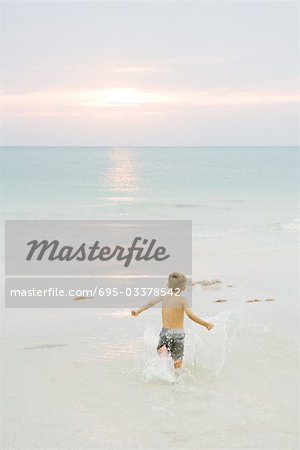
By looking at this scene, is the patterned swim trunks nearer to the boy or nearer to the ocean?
the boy

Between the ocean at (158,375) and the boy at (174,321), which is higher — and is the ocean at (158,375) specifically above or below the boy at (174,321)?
below

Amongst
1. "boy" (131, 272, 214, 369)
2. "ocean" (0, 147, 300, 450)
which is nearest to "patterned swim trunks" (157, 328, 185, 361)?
"boy" (131, 272, 214, 369)

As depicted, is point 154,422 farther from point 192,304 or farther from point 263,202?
point 263,202

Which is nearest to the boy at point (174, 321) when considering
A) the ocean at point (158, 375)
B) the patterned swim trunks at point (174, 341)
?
the patterned swim trunks at point (174, 341)

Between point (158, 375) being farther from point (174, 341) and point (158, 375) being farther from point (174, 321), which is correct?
point (174, 321)

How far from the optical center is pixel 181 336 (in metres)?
8.35

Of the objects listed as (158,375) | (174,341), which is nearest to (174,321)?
(174,341)

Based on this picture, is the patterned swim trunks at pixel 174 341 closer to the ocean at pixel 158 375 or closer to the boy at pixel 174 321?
the boy at pixel 174 321

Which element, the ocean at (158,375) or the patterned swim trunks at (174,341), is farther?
the patterned swim trunks at (174,341)

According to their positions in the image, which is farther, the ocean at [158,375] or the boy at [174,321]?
the boy at [174,321]

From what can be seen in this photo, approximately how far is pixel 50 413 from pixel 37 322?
4.15 meters

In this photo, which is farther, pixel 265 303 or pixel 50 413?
pixel 265 303

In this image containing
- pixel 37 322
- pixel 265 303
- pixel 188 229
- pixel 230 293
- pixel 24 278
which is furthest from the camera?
pixel 188 229

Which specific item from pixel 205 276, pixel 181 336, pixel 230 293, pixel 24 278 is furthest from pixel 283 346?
pixel 24 278
